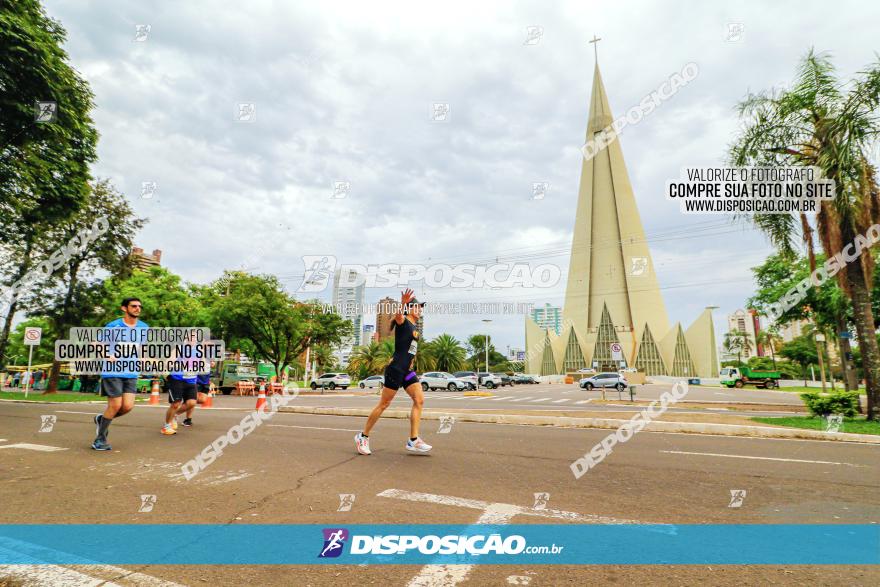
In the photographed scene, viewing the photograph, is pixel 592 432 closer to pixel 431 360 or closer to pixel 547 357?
pixel 431 360

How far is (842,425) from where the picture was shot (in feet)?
33.4

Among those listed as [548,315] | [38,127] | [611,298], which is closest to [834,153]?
[38,127]

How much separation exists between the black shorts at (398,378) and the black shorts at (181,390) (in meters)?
4.44

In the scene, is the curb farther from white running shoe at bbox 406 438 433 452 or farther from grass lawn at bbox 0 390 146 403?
grass lawn at bbox 0 390 146 403

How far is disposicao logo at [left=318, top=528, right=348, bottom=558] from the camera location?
9.09 feet

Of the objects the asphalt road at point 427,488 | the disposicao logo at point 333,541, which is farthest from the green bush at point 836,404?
the disposicao logo at point 333,541

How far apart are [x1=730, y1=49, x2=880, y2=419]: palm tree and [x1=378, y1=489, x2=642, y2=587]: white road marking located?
1190 centimetres

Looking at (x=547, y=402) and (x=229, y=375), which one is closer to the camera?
(x=547, y=402)

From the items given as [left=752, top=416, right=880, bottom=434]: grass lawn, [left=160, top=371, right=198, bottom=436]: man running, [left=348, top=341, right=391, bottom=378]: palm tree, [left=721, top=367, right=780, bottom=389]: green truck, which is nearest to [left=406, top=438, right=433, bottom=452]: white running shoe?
[left=160, top=371, right=198, bottom=436]: man running

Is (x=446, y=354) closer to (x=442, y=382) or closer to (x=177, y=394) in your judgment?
(x=442, y=382)

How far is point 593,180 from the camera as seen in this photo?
9119cm

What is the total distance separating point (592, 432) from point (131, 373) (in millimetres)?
8153

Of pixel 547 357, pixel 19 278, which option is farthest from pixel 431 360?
pixel 19 278

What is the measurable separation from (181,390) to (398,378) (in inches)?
183
